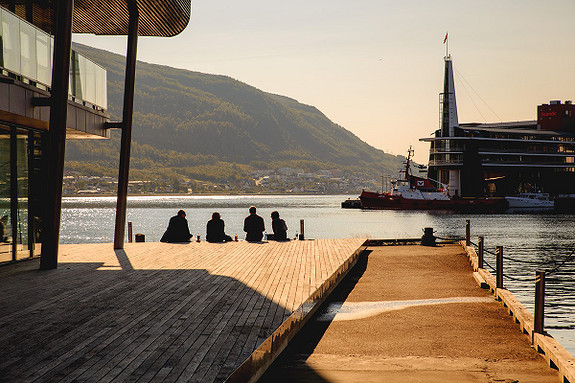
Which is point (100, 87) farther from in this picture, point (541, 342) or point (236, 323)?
point (541, 342)

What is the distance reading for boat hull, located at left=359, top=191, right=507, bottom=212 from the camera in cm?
11025

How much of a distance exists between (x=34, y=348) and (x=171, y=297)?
137 inches

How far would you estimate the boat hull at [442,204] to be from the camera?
110m

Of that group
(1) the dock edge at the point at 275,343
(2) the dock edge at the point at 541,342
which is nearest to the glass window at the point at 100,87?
(1) the dock edge at the point at 275,343

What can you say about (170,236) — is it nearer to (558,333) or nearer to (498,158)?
(558,333)

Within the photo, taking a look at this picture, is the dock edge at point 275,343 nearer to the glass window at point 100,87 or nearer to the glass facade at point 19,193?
the glass facade at point 19,193

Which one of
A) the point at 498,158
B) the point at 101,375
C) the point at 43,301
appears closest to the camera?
the point at 101,375

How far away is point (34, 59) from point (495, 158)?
372 ft

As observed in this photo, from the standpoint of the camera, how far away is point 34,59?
45.4 feet

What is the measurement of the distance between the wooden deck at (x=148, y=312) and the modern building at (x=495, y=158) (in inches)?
4105

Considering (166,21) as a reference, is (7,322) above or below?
below

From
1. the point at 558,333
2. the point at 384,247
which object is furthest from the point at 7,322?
the point at 384,247

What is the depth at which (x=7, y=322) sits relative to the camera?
26.5 ft

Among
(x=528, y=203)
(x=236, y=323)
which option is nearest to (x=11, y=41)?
(x=236, y=323)
